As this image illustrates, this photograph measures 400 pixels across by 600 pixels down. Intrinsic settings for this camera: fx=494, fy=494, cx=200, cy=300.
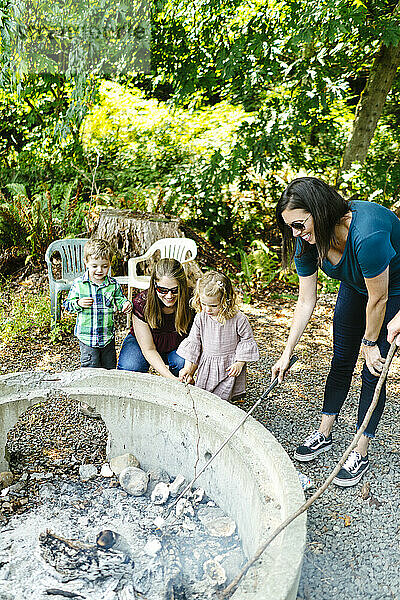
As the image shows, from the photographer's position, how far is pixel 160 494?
231 cm

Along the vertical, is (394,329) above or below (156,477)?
above

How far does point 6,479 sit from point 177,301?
1278mm

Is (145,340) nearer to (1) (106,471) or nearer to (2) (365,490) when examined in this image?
(1) (106,471)

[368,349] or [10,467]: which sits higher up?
[368,349]

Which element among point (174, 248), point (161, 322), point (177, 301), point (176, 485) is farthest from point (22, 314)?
point (176, 485)

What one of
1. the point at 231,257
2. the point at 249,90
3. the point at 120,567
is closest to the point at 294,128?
the point at 249,90

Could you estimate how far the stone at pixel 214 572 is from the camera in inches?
72.4

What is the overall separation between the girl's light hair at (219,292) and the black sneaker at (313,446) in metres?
0.83

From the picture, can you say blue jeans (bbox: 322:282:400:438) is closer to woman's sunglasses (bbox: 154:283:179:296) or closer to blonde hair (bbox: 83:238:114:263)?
woman's sunglasses (bbox: 154:283:179:296)

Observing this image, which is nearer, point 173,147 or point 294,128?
point 294,128

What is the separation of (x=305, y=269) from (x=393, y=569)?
135 centimetres

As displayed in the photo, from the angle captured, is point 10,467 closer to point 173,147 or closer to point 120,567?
point 120,567

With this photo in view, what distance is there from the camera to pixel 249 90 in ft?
17.4

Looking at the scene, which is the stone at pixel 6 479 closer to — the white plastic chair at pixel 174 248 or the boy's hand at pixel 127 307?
the boy's hand at pixel 127 307
